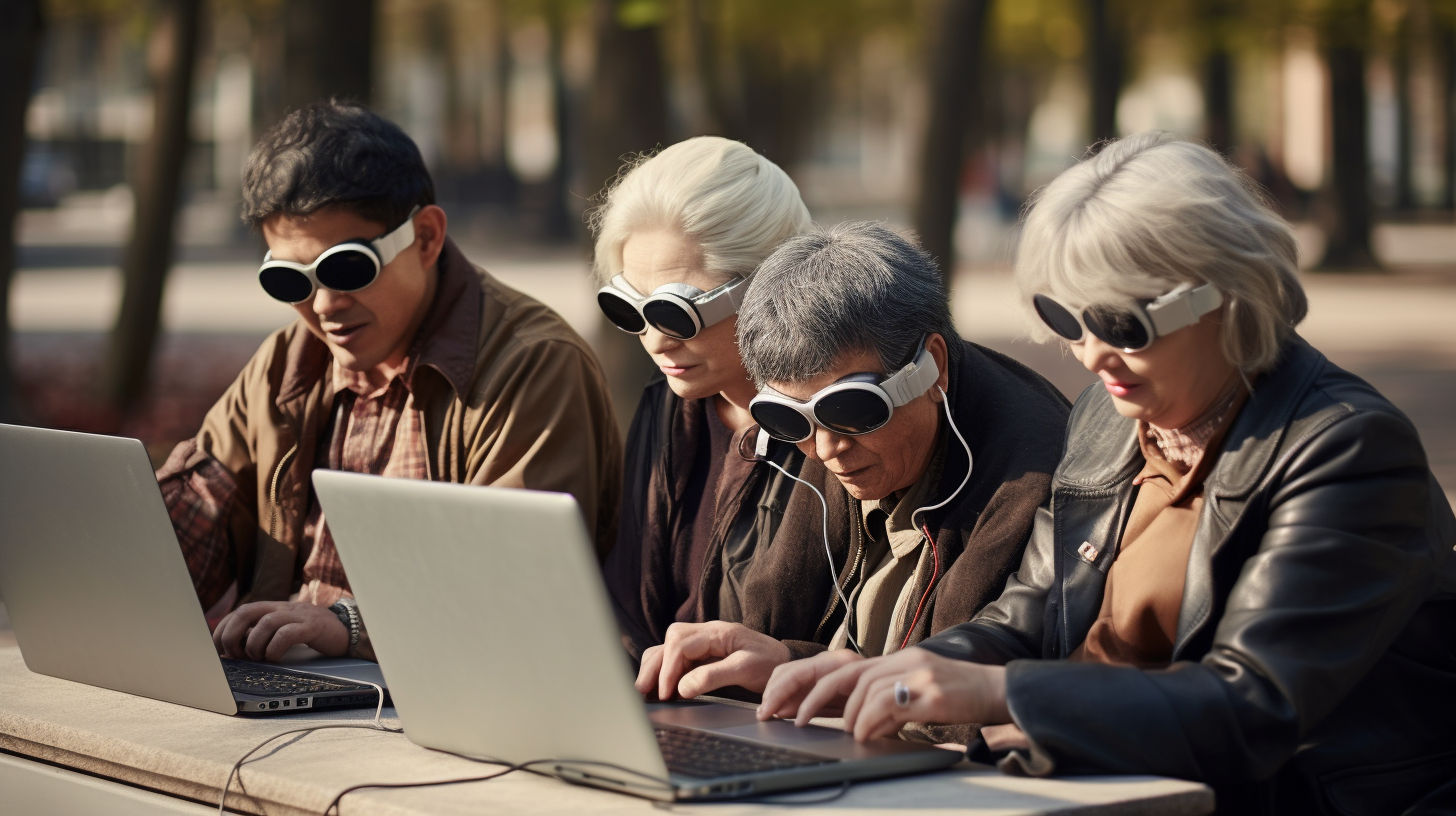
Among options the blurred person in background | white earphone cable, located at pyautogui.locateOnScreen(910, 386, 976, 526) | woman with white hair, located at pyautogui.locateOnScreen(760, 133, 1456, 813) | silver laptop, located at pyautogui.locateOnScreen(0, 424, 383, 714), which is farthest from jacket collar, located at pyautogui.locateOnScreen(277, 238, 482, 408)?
woman with white hair, located at pyautogui.locateOnScreen(760, 133, 1456, 813)

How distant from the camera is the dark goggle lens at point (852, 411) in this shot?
114 inches

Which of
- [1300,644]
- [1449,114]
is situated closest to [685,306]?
[1300,644]

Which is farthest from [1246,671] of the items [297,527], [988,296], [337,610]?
[988,296]

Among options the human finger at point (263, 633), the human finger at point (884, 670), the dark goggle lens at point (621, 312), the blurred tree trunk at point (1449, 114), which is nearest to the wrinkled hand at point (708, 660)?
the human finger at point (884, 670)

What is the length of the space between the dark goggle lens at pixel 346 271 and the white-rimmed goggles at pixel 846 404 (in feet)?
3.79

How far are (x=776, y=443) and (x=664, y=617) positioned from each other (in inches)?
19.2

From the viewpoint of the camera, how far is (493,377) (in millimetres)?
3910

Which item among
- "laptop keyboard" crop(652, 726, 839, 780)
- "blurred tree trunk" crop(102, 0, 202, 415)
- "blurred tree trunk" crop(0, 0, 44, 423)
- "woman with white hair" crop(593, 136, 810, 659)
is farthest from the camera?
"blurred tree trunk" crop(102, 0, 202, 415)

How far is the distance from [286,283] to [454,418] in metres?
0.46

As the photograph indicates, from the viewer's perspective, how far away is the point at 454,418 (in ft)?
12.9

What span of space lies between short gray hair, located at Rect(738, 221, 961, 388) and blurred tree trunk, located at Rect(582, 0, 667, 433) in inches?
232

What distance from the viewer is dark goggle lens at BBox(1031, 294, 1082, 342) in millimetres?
2586

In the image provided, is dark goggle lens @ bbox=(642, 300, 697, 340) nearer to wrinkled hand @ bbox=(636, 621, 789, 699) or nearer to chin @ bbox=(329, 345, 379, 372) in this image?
chin @ bbox=(329, 345, 379, 372)

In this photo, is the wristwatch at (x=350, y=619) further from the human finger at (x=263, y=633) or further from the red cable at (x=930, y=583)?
the red cable at (x=930, y=583)
